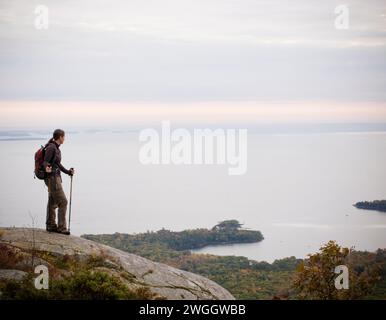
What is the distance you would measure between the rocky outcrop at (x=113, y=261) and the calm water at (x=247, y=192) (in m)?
14.5

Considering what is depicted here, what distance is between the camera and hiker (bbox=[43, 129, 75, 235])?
11.3 meters

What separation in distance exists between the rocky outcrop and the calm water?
571 inches

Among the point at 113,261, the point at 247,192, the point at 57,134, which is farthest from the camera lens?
the point at 247,192

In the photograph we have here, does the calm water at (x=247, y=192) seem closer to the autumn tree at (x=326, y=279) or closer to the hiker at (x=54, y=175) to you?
the hiker at (x=54, y=175)

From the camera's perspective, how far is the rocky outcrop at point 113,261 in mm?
11227

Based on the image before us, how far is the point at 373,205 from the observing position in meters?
41.8

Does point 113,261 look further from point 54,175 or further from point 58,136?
point 58,136

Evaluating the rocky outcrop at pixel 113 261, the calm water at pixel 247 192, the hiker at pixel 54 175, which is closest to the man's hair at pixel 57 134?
the hiker at pixel 54 175

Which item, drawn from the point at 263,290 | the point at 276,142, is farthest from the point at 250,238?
the point at 276,142

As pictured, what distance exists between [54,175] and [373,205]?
35436 mm

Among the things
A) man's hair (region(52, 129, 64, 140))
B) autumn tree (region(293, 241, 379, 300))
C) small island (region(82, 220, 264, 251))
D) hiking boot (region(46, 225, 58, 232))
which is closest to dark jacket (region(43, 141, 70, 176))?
man's hair (region(52, 129, 64, 140))

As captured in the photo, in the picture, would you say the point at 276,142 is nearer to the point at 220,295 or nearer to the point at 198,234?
the point at 198,234

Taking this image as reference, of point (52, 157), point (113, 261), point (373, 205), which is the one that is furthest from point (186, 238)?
point (52, 157)

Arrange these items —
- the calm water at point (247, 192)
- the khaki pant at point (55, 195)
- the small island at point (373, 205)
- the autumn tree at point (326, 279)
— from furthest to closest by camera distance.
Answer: the small island at point (373, 205), the calm water at point (247, 192), the autumn tree at point (326, 279), the khaki pant at point (55, 195)
